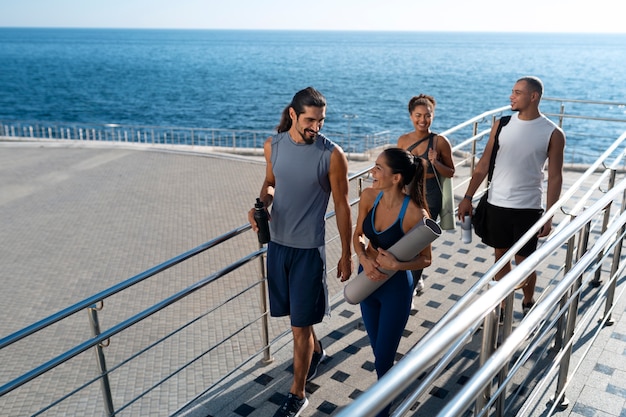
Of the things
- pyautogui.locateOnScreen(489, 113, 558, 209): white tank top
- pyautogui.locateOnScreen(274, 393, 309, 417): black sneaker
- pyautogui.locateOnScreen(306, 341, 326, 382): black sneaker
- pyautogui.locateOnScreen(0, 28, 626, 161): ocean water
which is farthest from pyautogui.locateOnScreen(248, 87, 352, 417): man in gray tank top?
pyautogui.locateOnScreen(0, 28, 626, 161): ocean water

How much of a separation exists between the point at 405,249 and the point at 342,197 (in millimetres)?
459

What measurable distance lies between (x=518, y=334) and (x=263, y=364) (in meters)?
2.26

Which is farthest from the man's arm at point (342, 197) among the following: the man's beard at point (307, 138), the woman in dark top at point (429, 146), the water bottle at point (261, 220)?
the woman in dark top at point (429, 146)

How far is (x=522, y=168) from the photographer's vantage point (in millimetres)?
3621

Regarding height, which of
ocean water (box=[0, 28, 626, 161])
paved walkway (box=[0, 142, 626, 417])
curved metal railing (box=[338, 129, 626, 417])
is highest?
curved metal railing (box=[338, 129, 626, 417])

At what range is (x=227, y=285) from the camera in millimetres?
6133

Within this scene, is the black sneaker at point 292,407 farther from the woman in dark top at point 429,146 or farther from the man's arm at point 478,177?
the man's arm at point 478,177

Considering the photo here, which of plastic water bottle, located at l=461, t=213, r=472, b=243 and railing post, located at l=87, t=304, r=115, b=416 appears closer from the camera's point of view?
railing post, located at l=87, t=304, r=115, b=416

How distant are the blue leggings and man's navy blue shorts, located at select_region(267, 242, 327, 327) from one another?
27 cm

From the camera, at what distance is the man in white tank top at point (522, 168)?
11.6 feet

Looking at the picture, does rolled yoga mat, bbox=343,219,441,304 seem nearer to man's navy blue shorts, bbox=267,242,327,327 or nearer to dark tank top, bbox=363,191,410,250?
dark tank top, bbox=363,191,410,250

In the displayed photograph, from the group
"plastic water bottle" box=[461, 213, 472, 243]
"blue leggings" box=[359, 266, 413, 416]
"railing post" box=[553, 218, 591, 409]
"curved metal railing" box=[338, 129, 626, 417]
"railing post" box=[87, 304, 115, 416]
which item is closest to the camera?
"curved metal railing" box=[338, 129, 626, 417]

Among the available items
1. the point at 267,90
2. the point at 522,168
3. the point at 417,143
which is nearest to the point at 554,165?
the point at 522,168

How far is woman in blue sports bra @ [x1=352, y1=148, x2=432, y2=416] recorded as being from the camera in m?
2.71
